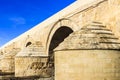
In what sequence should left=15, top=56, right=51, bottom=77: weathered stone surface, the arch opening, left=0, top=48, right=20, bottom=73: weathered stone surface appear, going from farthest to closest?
1. left=0, top=48, right=20, bottom=73: weathered stone surface
2. left=15, top=56, right=51, bottom=77: weathered stone surface
3. the arch opening

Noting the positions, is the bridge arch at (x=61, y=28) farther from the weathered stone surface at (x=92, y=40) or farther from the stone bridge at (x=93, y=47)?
the weathered stone surface at (x=92, y=40)

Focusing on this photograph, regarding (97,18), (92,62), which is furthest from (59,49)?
(97,18)

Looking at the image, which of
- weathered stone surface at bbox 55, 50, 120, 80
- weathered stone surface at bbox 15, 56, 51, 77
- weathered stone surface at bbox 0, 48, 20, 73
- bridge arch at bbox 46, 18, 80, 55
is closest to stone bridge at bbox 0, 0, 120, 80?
weathered stone surface at bbox 55, 50, 120, 80

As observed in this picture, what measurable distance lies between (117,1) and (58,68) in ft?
9.24

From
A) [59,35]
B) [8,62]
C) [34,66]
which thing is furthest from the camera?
[8,62]

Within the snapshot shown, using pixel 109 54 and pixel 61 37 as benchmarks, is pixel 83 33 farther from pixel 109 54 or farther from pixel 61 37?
pixel 61 37

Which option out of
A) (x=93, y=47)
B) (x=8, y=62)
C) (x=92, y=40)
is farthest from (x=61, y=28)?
(x=8, y=62)

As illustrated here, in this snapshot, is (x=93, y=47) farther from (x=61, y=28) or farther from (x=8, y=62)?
(x=8, y=62)

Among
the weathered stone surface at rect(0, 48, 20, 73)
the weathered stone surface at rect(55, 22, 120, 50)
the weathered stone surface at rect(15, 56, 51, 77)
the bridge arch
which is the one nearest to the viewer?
the weathered stone surface at rect(55, 22, 120, 50)

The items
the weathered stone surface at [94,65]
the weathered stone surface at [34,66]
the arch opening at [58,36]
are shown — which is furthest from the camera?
the weathered stone surface at [34,66]

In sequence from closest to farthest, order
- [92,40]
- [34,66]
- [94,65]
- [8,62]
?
[94,65], [92,40], [34,66], [8,62]

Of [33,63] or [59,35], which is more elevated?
[59,35]

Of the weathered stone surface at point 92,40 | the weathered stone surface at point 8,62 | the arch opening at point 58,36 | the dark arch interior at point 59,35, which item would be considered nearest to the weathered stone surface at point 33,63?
the arch opening at point 58,36

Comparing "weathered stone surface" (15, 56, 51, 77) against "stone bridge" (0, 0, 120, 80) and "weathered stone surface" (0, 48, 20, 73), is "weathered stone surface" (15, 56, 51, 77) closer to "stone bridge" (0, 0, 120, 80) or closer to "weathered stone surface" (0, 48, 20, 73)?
"stone bridge" (0, 0, 120, 80)
